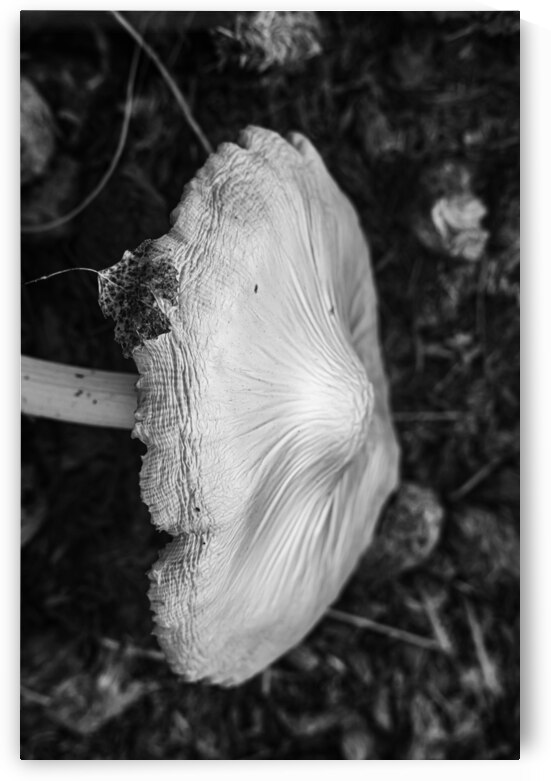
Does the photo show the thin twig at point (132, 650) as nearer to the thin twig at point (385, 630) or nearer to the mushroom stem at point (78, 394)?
the thin twig at point (385, 630)

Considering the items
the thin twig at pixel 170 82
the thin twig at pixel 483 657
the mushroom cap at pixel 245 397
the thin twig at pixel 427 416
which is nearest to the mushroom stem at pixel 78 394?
the mushroom cap at pixel 245 397

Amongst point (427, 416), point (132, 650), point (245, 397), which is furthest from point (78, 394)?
point (427, 416)

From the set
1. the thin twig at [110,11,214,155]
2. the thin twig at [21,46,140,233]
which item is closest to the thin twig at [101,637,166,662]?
the thin twig at [21,46,140,233]

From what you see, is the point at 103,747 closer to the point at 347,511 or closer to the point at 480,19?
the point at 347,511

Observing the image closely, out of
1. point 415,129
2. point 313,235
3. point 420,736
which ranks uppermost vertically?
point 415,129

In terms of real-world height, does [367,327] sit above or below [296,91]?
below

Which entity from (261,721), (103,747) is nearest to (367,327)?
(261,721)

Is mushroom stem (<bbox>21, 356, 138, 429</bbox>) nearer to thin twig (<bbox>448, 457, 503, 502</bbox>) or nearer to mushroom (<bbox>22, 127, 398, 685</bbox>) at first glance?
mushroom (<bbox>22, 127, 398, 685</bbox>)
